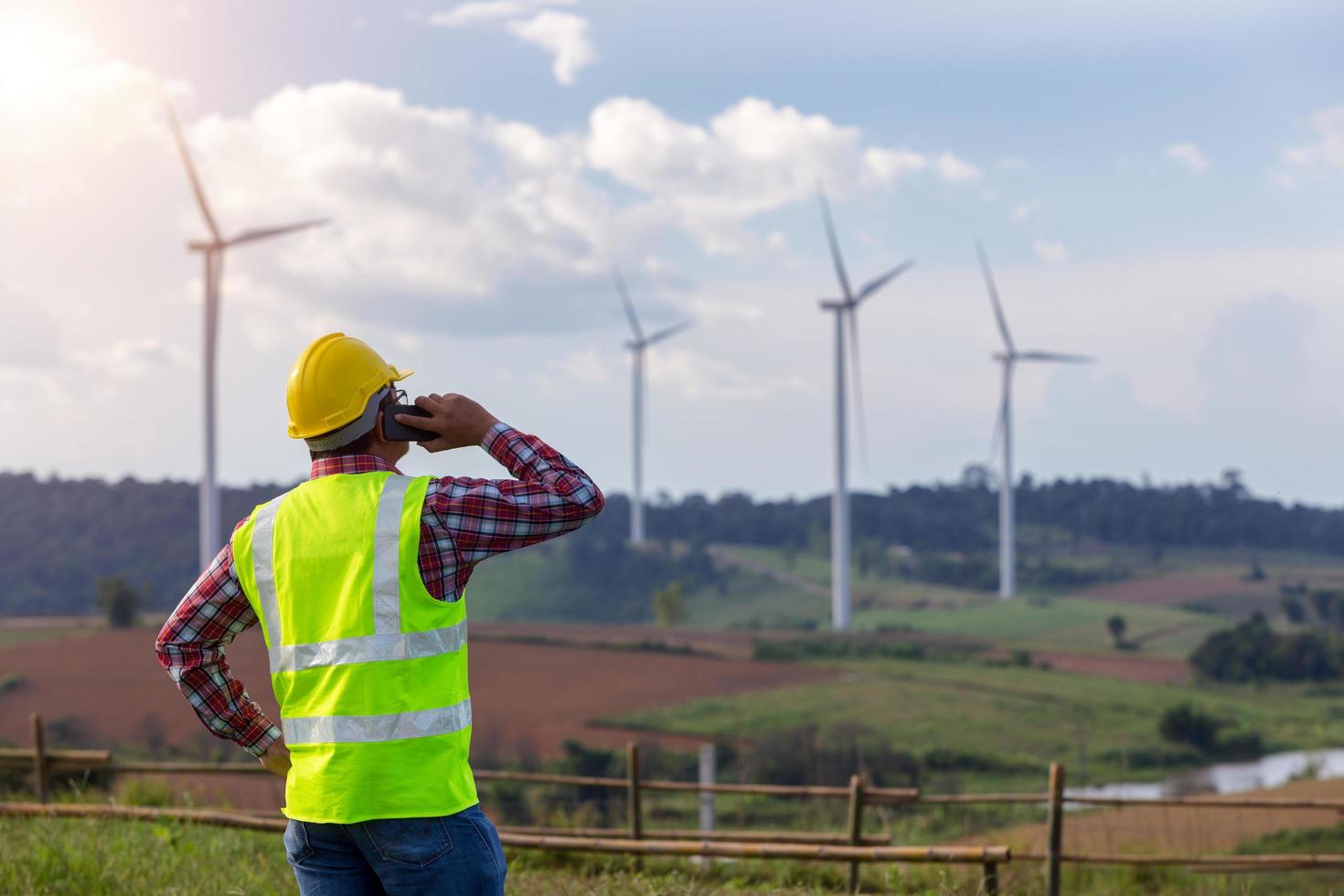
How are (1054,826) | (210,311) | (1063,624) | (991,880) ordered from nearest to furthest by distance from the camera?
(991,880) → (1054,826) → (210,311) → (1063,624)

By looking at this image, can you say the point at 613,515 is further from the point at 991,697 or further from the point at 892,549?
the point at 991,697

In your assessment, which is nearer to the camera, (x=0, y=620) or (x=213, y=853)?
(x=213, y=853)

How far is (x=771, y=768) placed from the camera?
40.2 m

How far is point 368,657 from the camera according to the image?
125 inches

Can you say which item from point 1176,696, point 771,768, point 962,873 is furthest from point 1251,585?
point 962,873

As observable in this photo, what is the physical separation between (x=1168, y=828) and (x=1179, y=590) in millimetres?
86564

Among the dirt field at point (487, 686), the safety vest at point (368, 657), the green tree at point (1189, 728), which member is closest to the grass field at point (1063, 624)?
the green tree at point (1189, 728)

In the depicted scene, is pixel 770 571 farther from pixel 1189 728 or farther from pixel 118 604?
pixel 1189 728

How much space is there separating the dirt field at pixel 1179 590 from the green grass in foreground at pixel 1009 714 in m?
37.7

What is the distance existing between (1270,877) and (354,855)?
20865mm

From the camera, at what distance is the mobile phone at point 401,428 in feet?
11.1

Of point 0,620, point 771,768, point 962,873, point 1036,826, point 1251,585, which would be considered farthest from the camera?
point 1251,585

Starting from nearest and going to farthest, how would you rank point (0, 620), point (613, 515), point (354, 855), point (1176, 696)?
1. point (354, 855)
2. point (1176, 696)
3. point (0, 620)
4. point (613, 515)

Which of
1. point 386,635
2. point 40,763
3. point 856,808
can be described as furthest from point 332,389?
point 40,763
